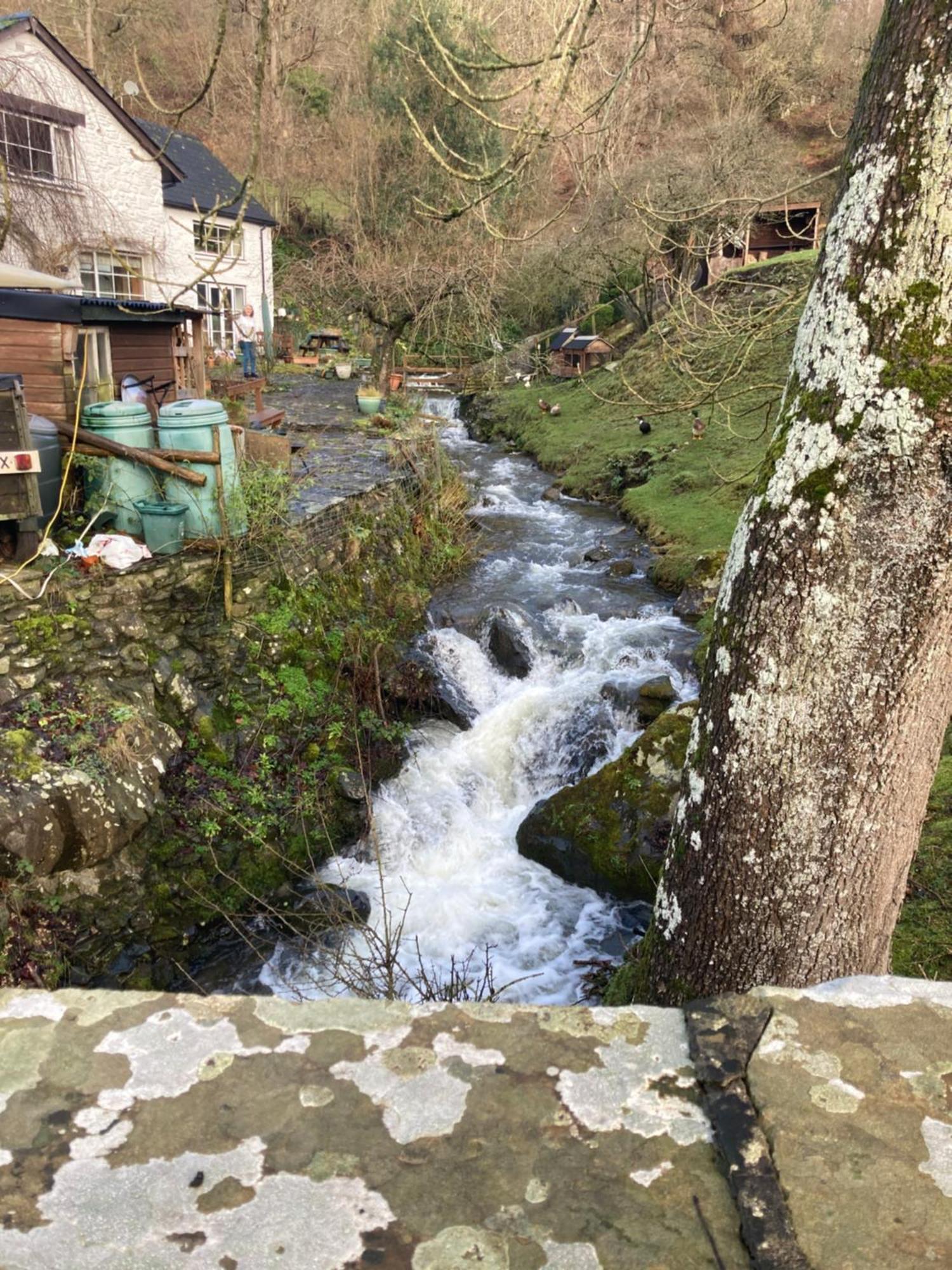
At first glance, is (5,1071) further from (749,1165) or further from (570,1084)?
(749,1165)

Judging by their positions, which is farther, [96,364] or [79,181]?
[79,181]

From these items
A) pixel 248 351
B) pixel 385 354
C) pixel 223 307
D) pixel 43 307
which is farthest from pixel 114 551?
pixel 223 307

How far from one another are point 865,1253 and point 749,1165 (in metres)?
0.20

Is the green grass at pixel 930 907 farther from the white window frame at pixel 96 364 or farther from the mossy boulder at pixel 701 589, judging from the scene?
the white window frame at pixel 96 364

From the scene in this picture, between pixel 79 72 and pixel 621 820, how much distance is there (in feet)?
62.9

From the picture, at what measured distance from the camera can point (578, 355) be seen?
27.2 meters

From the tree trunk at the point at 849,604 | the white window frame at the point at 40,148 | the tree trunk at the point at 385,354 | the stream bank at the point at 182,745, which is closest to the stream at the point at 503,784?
the stream bank at the point at 182,745

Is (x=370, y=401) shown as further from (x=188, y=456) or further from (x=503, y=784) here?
(x=503, y=784)

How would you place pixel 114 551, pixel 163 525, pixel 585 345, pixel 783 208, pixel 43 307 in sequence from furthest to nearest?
pixel 585 345
pixel 783 208
pixel 163 525
pixel 43 307
pixel 114 551

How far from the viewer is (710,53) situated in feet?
96.4

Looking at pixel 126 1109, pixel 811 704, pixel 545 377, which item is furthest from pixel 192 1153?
pixel 545 377

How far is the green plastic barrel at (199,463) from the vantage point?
8484mm

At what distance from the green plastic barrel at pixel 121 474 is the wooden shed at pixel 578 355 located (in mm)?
20119

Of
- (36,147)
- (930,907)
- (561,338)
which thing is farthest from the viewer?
(561,338)
